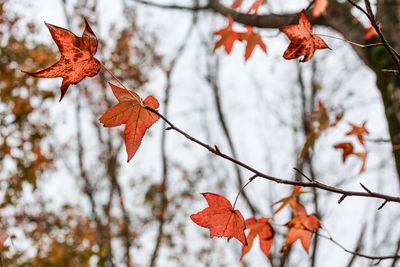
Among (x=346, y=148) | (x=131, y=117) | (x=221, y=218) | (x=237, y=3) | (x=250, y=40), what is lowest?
(x=221, y=218)

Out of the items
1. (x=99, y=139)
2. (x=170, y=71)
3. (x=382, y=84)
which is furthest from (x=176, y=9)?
(x=99, y=139)

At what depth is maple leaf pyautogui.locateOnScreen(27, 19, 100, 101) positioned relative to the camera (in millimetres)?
723

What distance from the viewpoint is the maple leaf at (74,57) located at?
723mm

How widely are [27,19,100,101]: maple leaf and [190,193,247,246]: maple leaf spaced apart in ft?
1.31

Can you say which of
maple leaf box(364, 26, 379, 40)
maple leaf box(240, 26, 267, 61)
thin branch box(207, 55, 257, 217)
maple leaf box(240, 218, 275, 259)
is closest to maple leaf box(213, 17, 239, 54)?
maple leaf box(240, 26, 267, 61)

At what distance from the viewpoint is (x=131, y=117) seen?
792 millimetres

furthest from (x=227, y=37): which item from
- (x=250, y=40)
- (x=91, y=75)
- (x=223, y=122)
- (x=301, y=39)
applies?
(x=223, y=122)

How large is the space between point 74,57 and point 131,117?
0.59 feet

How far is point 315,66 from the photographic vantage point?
4.34 meters

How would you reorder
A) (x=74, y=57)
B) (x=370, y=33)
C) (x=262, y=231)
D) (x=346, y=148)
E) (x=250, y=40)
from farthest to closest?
(x=370, y=33)
(x=346, y=148)
(x=250, y=40)
(x=262, y=231)
(x=74, y=57)

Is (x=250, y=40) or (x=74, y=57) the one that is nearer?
(x=74, y=57)

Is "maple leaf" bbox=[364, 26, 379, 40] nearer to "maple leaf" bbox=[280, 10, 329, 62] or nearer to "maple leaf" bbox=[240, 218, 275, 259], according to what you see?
"maple leaf" bbox=[280, 10, 329, 62]

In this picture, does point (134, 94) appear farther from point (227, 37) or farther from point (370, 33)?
point (370, 33)

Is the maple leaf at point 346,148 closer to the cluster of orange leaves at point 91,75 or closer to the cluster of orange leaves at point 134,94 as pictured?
the cluster of orange leaves at point 134,94
